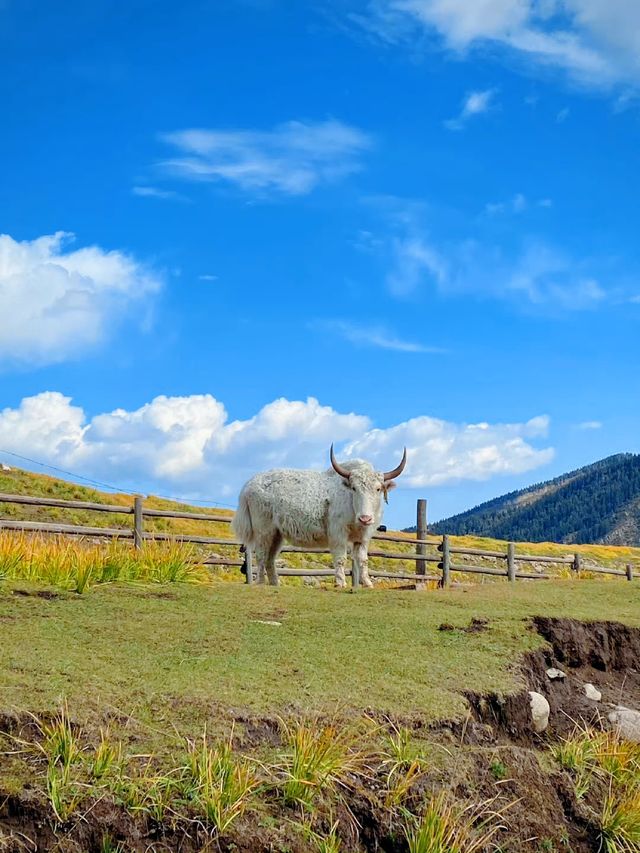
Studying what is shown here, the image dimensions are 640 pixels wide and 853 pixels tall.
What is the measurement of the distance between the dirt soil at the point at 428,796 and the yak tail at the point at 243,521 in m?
7.06

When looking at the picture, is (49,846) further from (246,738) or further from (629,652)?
(629,652)

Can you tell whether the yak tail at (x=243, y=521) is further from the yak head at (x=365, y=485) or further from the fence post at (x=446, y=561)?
the fence post at (x=446, y=561)

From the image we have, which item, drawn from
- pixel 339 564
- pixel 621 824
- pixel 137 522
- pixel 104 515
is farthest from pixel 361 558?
pixel 104 515

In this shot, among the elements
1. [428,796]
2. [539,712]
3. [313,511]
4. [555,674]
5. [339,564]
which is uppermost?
[313,511]

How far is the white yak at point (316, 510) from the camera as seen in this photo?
45.8 feet

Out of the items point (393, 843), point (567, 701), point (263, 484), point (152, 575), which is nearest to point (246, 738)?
point (393, 843)

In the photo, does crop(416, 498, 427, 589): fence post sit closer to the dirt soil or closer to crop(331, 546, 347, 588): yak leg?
crop(331, 546, 347, 588): yak leg

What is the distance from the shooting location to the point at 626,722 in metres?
8.14

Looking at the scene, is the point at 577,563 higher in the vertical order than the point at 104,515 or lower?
lower

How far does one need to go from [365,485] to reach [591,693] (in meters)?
5.70

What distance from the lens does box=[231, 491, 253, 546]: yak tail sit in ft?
49.0

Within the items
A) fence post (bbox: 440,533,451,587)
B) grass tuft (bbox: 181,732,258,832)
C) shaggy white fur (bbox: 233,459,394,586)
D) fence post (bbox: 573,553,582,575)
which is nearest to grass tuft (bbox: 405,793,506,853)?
grass tuft (bbox: 181,732,258,832)

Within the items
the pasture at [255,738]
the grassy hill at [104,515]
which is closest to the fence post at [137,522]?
the grassy hill at [104,515]

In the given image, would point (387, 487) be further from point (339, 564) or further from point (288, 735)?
point (288, 735)
